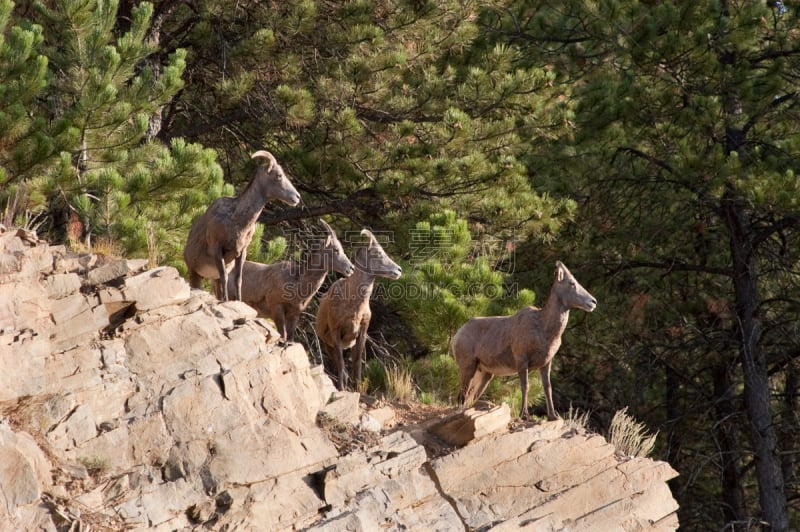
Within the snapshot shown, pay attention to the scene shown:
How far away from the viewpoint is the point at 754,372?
1669 cm

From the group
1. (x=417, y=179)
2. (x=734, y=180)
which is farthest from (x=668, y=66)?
(x=417, y=179)

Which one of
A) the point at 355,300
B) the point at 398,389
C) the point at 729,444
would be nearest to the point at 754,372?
the point at 729,444

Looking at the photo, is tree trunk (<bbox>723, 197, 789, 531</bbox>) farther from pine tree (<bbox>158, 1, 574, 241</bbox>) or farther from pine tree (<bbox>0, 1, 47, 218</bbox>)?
pine tree (<bbox>0, 1, 47, 218</bbox>)

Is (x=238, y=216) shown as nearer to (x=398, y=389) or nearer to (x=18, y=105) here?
(x=398, y=389)

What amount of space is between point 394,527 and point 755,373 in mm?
9653

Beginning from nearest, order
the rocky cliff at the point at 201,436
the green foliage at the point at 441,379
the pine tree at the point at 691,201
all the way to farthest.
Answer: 1. the rocky cliff at the point at 201,436
2. the green foliage at the point at 441,379
3. the pine tree at the point at 691,201

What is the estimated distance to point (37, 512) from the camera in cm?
732

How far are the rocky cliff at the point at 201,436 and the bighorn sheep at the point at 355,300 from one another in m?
0.83

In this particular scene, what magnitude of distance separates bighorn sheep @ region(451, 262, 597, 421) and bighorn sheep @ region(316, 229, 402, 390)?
1130 mm

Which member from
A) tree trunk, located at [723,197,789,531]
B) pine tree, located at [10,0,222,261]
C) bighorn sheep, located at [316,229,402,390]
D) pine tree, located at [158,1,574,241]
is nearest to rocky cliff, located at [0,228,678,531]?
bighorn sheep, located at [316,229,402,390]

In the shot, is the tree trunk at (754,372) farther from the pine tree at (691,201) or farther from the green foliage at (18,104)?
the green foliage at (18,104)

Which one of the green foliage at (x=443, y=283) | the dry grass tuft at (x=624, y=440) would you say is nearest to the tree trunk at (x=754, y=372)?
the green foliage at (x=443, y=283)

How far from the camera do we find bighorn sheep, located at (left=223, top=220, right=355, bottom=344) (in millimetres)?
10273

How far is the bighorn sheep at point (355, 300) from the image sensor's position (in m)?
10.5
